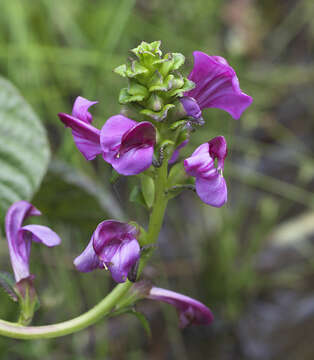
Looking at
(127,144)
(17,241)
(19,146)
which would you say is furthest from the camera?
(19,146)

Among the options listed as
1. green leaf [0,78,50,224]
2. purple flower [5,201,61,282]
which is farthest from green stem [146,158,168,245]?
green leaf [0,78,50,224]

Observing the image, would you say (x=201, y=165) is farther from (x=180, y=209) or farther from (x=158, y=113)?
(x=180, y=209)

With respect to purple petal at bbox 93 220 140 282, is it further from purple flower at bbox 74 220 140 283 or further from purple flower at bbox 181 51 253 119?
purple flower at bbox 181 51 253 119

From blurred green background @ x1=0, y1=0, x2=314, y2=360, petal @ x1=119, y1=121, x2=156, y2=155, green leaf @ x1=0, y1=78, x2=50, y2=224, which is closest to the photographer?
petal @ x1=119, y1=121, x2=156, y2=155

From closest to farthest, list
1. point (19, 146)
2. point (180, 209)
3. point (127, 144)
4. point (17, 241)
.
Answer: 1. point (127, 144)
2. point (17, 241)
3. point (19, 146)
4. point (180, 209)

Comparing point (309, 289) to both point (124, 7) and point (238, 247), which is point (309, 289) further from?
point (124, 7)

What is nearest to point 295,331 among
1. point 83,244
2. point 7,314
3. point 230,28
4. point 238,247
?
point 238,247

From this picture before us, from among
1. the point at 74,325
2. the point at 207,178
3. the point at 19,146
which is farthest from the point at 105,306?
Answer: the point at 19,146
